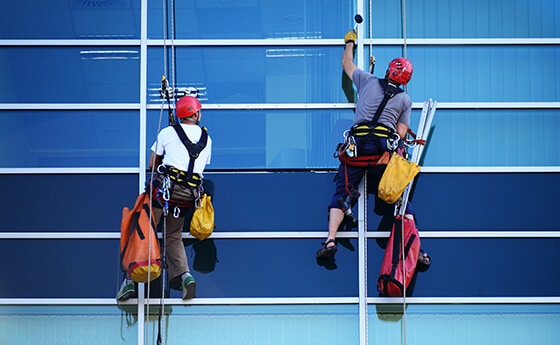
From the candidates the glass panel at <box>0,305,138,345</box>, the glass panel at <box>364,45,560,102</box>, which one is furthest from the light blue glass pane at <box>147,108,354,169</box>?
the glass panel at <box>0,305,138,345</box>

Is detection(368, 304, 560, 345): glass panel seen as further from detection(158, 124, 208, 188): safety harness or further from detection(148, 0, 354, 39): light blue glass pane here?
detection(148, 0, 354, 39): light blue glass pane

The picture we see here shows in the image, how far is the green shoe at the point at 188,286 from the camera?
10891 millimetres

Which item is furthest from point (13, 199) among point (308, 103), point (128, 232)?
point (308, 103)

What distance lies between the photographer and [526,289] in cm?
1116

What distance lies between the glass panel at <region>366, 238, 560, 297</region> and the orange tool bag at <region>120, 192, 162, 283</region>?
182 cm

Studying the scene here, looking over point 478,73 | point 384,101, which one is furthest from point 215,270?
point 478,73

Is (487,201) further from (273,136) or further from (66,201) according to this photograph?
(66,201)

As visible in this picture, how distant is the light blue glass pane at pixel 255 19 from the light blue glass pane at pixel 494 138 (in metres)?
1.18

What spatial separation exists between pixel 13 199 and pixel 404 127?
335cm

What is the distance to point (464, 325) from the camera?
434 inches

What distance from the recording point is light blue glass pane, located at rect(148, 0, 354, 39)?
1183 cm

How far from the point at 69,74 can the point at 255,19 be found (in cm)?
171

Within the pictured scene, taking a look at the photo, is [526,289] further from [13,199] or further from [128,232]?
[13,199]

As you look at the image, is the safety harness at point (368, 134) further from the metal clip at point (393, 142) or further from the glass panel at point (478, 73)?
the glass panel at point (478, 73)
